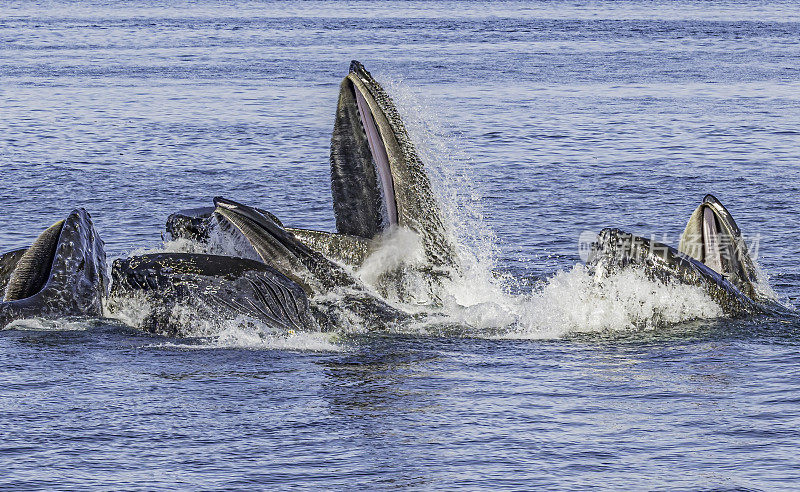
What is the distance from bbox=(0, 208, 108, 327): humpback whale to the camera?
11961 millimetres

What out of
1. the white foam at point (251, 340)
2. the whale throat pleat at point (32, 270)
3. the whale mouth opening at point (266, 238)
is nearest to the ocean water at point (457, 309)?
the white foam at point (251, 340)

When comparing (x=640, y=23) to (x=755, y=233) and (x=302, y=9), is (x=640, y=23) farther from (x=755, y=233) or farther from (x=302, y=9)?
(x=755, y=233)

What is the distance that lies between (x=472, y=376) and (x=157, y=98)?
25.4 metres

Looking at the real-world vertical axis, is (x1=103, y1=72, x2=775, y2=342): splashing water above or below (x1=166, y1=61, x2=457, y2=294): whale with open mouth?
below

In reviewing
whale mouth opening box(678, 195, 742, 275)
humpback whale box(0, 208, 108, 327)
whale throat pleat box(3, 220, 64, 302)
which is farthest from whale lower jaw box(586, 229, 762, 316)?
whale throat pleat box(3, 220, 64, 302)

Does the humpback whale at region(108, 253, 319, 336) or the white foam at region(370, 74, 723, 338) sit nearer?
the humpback whale at region(108, 253, 319, 336)

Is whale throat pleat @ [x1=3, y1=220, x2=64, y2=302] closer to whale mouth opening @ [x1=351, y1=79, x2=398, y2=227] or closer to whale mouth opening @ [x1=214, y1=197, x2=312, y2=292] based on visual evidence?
whale mouth opening @ [x1=214, y1=197, x2=312, y2=292]

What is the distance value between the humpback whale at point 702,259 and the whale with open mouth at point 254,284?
2.13 metres

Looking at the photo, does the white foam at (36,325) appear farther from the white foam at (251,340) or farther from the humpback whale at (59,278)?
the white foam at (251,340)

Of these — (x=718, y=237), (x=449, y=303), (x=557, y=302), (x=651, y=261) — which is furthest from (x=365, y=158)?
(x=718, y=237)

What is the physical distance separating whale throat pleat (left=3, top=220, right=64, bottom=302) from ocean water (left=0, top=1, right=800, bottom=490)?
0.50 m

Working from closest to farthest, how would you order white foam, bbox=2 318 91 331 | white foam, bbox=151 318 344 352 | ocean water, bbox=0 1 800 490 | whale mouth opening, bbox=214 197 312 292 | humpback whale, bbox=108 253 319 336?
ocean water, bbox=0 1 800 490, humpback whale, bbox=108 253 319 336, whale mouth opening, bbox=214 197 312 292, white foam, bbox=151 318 344 352, white foam, bbox=2 318 91 331

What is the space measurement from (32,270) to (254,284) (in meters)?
2.58

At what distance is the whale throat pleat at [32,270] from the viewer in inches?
485
